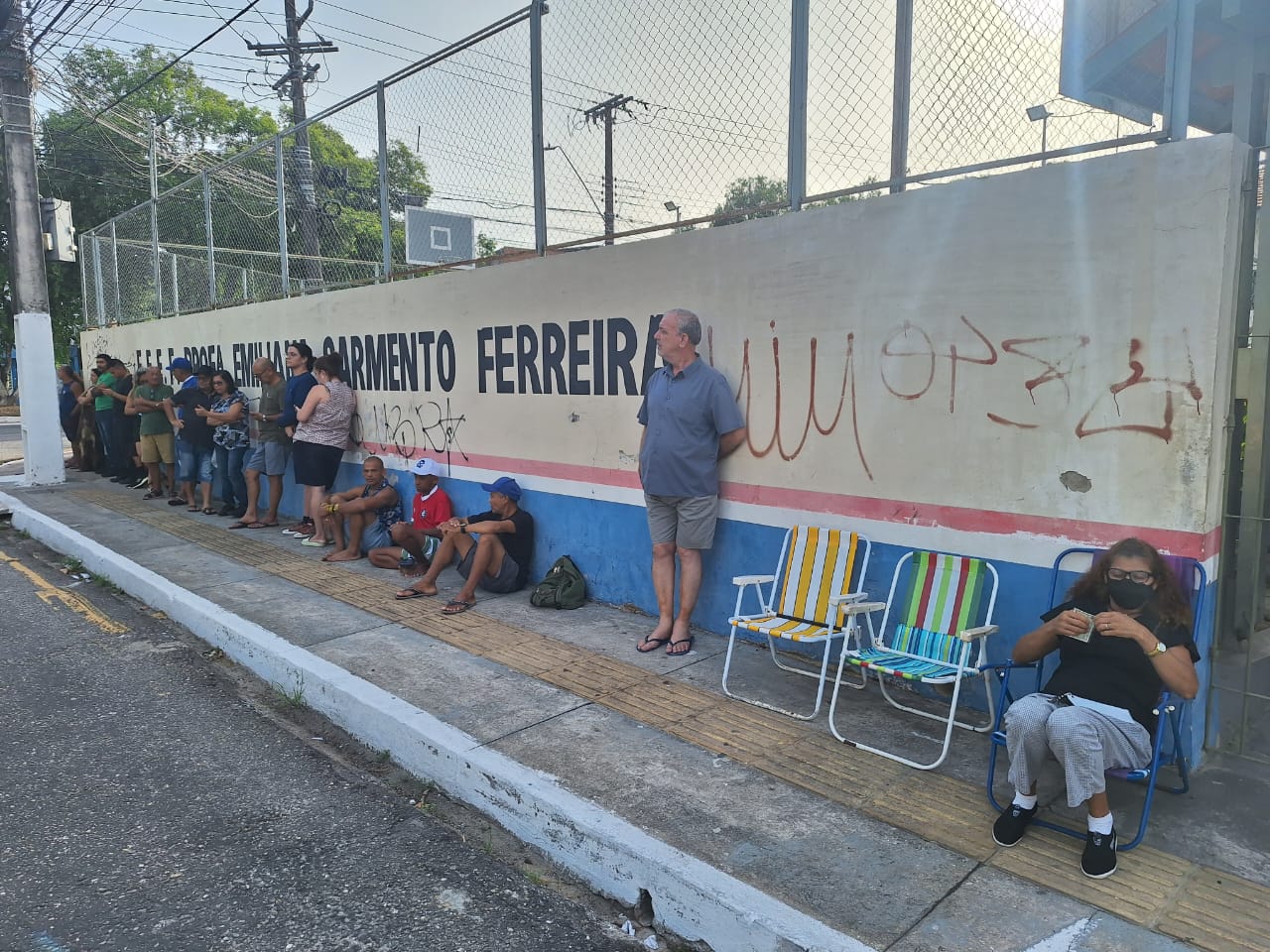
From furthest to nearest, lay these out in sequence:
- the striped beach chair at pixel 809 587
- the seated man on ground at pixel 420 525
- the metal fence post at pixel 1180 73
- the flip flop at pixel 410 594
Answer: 1. the seated man on ground at pixel 420 525
2. the flip flop at pixel 410 594
3. the striped beach chair at pixel 809 587
4. the metal fence post at pixel 1180 73

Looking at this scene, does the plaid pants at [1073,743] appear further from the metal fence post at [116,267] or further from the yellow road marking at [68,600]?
the metal fence post at [116,267]

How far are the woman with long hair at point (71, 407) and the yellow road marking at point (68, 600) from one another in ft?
21.7

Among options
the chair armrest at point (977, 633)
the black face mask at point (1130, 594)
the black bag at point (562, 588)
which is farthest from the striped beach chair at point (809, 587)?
the black bag at point (562, 588)

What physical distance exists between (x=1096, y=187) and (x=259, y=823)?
4.31 m

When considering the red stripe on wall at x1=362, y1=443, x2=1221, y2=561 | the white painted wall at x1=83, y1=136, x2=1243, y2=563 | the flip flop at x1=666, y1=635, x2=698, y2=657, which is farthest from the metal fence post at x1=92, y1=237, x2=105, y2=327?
the flip flop at x1=666, y1=635, x2=698, y2=657

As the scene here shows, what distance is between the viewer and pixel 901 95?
4.27m

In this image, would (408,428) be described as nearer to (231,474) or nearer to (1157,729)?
(231,474)

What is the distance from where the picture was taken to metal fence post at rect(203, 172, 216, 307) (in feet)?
35.9

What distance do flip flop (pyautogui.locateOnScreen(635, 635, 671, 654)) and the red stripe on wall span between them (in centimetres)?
95

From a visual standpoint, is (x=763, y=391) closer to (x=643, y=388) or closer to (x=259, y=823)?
(x=643, y=388)

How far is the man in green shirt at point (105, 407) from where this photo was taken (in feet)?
39.0

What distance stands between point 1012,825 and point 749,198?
354cm

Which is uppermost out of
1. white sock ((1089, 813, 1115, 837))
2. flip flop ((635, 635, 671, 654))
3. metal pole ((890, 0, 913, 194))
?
metal pole ((890, 0, 913, 194))

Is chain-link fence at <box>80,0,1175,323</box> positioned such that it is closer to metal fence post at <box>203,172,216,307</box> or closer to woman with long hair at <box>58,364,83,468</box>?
metal fence post at <box>203,172,216,307</box>
